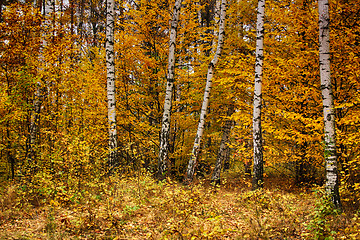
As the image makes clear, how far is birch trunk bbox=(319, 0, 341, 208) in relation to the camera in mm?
5195

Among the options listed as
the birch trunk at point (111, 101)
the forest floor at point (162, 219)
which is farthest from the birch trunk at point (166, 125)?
the forest floor at point (162, 219)

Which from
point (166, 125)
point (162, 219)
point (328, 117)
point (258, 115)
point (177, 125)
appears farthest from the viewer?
point (177, 125)

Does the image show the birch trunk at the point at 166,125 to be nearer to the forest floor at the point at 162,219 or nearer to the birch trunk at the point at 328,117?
the forest floor at the point at 162,219

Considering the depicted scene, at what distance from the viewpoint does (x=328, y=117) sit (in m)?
5.39

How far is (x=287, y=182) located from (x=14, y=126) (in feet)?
38.8

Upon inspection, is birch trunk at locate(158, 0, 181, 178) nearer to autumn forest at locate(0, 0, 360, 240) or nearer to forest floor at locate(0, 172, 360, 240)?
autumn forest at locate(0, 0, 360, 240)

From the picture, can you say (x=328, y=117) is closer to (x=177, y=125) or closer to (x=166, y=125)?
(x=166, y=125)

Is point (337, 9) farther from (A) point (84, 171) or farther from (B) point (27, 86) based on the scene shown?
(B) point (27, 86)

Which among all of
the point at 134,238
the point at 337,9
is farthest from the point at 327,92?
the point at 134,238

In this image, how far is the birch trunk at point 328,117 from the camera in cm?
520

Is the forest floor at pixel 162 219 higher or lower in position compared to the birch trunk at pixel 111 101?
lower

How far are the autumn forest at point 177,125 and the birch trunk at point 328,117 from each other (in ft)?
0.08

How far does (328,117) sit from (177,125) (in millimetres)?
6468

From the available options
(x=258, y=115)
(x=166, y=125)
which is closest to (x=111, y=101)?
(x=166, y=125)
